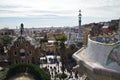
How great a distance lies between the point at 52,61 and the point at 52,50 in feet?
47.5

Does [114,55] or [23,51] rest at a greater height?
[114,55]

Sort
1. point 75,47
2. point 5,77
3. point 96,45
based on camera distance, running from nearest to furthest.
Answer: point 96,45 < point 5,77 < point 75,47

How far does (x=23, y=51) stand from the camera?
52625 mm

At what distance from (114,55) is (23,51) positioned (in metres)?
44.5

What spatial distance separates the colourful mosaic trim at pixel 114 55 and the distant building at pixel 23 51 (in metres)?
43.2

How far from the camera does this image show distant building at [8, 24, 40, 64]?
51.9 metres

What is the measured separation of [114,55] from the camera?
8.83 metres

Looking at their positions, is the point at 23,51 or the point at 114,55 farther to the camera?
the point at 23,51

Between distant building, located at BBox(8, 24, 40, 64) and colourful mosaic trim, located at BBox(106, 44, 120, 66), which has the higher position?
colourful mosaic trim, located at BBox(106, 44, 120, 66)

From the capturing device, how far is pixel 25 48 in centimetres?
5234

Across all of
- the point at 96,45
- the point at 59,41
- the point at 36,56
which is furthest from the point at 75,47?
the point at 96,45

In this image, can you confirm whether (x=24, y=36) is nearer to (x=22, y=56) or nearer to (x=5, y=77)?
(x=22, y=56)

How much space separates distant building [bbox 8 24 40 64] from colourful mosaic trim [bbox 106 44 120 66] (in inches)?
1700

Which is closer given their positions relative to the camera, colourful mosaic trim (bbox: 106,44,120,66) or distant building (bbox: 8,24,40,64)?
colourful mosaic trim (bbox: 106,44,120,66)
